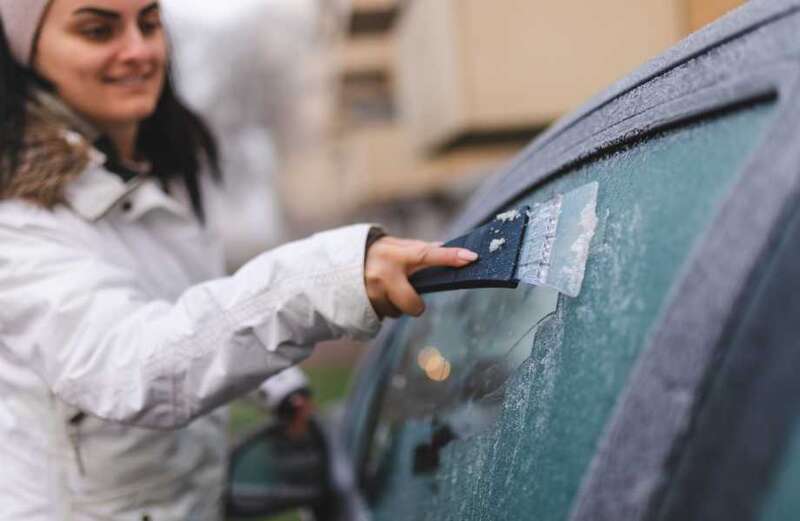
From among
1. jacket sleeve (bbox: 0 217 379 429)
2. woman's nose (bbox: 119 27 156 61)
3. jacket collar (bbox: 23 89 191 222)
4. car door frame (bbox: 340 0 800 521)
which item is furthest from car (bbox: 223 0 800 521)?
woman's nose (bbox: 119 27 156 61)

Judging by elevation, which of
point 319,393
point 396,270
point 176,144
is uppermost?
point 396,270

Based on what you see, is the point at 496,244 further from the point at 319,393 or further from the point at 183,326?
the point at 319,393

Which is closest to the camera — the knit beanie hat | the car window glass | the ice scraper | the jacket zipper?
the car window glass

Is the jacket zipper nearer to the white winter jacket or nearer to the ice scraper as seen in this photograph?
the white winter jacket

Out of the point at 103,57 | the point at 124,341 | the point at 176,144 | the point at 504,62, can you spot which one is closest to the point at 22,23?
the point at 103,57

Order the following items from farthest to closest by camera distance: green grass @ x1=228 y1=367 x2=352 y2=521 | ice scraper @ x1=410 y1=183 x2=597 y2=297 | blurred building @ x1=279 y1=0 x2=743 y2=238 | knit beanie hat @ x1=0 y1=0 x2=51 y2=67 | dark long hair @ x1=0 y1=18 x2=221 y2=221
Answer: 1. green grass @ x1=228 y1=367 x2=352 y2=521
2. blurred building @ x1=279 y1=0 x2=743 y2=238
3. dark long hair @ x1=0 y1=18 x2=221 y2=221
4. knit beanie hat @ x1=0 y1=0 x2=51 y2=67
5. ice scraper @ x1=410 y1=183 x2=597 y2=297

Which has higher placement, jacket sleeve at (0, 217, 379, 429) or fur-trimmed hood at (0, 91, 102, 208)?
fur-trimmed hood at (0, 91, 102, 208)

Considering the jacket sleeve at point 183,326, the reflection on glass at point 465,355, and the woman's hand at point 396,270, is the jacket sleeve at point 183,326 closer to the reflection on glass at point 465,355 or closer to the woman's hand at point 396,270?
the woman's hand at point 396,270

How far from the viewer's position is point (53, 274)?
1.58 m

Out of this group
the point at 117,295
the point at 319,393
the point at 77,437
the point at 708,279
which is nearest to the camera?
the point at 708,279

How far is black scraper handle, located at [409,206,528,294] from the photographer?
1.23m

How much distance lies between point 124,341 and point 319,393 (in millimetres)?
8136

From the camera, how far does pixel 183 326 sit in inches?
57.2

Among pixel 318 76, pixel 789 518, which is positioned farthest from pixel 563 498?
pixel 318 76
